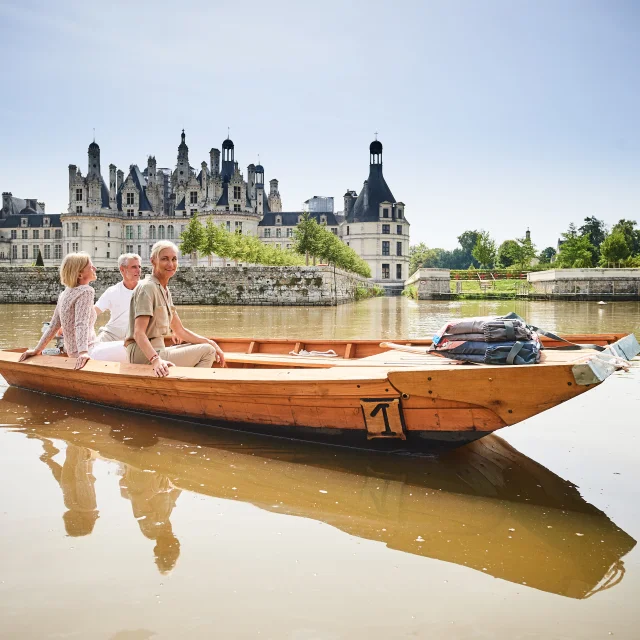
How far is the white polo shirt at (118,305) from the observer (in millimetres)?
5738

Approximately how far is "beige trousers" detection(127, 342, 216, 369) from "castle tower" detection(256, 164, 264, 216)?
71.1 metres

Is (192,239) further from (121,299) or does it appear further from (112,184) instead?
(121,299)

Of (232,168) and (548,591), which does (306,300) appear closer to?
(548,591)

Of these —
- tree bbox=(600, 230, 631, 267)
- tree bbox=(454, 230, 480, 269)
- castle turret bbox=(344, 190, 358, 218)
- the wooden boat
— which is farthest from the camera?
tree bbox=(454, 230, 480, 269)

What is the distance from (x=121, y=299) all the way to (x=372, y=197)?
71187mm

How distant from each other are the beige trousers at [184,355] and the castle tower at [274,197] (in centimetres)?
8073

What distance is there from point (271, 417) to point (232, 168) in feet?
230

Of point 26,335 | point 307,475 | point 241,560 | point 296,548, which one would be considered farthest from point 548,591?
point 26,335

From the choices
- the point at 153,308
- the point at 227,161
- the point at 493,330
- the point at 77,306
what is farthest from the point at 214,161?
the point at 493,330

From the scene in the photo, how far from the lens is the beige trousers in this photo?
507 cm

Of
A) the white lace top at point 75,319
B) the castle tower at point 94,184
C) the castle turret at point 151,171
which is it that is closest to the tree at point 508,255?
the castle turret at point 151,171

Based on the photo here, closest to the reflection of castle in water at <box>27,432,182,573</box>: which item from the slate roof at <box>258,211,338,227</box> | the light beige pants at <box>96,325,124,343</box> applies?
the light beige pants at <box>96,325,124,343</box>

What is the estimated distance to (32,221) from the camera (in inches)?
3022

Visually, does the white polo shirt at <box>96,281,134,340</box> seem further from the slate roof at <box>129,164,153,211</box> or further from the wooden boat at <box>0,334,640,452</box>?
the slate roof at <box>129,164,153,211</box>
